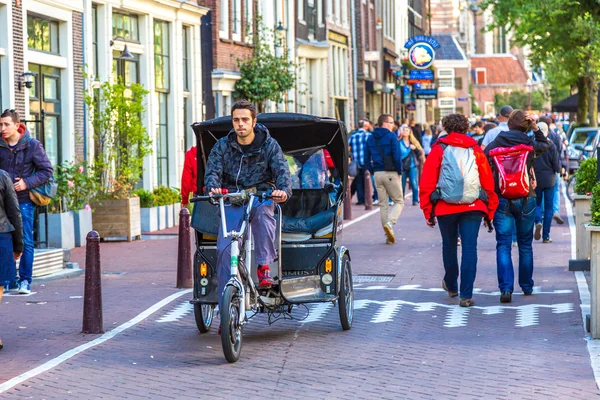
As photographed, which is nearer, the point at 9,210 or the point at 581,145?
the point at 9,210

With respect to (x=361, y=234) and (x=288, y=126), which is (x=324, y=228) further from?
(x=361, y=234)

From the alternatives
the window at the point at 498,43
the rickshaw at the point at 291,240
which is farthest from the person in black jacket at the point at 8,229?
the window at the point at 498,43

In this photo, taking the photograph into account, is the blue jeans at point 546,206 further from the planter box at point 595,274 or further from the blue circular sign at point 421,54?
the blue circular sign at point 421,54

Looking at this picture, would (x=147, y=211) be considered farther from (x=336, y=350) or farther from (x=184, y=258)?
(x=336, y=350)

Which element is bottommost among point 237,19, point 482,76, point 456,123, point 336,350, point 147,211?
point 336,350

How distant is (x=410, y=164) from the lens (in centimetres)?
2748

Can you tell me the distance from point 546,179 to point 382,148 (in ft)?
8.60

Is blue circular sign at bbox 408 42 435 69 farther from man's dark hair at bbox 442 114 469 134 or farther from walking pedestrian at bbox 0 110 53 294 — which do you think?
man's dark hair at bbox 442 114 469 134

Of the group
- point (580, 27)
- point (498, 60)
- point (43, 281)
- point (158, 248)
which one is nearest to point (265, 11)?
point (580, 27)

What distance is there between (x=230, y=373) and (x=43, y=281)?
627 cm

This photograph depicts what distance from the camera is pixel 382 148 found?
19.3 metres

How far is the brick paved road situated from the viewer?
806 cm

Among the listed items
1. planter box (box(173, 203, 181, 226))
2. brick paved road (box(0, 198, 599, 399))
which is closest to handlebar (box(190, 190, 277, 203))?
brick paved road (box(0, 198, 599, 399))

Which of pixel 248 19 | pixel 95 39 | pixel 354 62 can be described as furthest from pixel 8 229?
pixel 354 62
